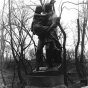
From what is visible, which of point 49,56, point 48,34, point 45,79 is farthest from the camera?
point 48,34

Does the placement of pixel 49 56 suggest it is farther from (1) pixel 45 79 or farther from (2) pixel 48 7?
(2) pixel 48 7

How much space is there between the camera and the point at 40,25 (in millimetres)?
5988

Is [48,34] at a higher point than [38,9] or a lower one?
lower

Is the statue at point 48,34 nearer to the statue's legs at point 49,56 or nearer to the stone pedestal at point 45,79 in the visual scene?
the statue's legs at point 49,56

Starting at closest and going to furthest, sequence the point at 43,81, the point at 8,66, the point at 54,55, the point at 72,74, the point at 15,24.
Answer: the point at 43,81, the point at 54,55, the point at 15,24, the point at 72,74, the point at 8,66

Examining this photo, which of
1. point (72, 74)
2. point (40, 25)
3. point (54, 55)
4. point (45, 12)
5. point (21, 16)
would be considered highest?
point (21, 16)

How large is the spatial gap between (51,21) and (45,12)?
0.52 metres

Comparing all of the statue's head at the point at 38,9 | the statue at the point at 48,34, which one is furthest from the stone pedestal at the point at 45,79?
the statue's head at the point at 38,9

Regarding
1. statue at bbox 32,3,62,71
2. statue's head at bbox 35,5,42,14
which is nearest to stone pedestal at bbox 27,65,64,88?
statue at bbox 32,3,62,71

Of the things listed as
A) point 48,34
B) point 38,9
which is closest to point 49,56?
point 48,34

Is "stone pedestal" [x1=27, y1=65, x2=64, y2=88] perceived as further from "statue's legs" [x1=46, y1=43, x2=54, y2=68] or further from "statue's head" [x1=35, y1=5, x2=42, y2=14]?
"statue's head" [x1=35, y1=5, x2=42, y2=14]

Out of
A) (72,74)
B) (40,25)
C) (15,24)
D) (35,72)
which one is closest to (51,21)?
(40,25)

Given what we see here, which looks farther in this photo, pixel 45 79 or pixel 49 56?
pixel 49 56

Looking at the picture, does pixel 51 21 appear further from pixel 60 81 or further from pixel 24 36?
pixel 24 36
